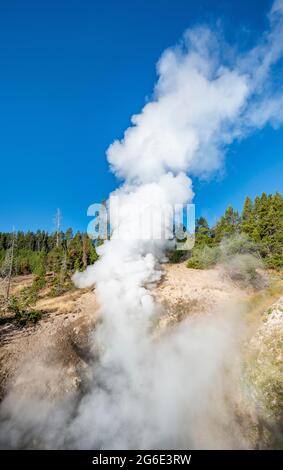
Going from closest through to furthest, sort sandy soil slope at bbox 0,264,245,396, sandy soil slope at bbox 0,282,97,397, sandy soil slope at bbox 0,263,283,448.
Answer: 1. sandy soil slope at bbox 0,263,283,448
2. sandy soil slope at bbox 0,282,97,397
3. sandy soil slope at bbox 0,264,245,396

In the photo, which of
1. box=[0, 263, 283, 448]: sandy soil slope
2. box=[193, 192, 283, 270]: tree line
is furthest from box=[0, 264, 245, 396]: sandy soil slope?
box=[193, 192, 283, 270]: tree line

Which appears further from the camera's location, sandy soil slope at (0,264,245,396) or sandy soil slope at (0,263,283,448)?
sandy soil slope at (0,264,245,396)

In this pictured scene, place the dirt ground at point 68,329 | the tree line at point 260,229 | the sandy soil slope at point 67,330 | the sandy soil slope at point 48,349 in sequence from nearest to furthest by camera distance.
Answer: the sandy soil slope at point 48,349
the dirt ground at point 68,329
the sandy soil slope at point 67,330
the tree line at point 260,229

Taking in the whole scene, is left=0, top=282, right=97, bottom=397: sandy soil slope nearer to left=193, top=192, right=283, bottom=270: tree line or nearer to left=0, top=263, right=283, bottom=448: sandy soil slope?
left=0, top=263, right=283, bottom=448: sandy soil slope

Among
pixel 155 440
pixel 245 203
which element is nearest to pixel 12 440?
pixel 155 440

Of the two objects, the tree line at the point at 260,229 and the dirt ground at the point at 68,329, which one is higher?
the tree line at the point at 260,229

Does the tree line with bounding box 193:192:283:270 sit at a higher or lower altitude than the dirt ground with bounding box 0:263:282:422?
higher

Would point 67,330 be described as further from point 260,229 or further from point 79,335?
point 260,229

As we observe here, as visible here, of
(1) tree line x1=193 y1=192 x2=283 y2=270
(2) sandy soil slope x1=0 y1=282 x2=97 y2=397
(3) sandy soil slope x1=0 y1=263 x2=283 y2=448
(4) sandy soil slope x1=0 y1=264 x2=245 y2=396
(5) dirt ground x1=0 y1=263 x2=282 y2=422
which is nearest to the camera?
(3) sandy soil slope x1=0 y1=263 x2=283 y2=448

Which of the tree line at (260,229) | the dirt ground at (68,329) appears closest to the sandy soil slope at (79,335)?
the dirt ground at (68,329)

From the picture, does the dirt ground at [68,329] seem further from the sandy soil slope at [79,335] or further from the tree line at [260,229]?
the tree line at [260,229]

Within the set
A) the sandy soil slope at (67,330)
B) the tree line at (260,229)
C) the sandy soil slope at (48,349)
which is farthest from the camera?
the tree line at (260,229)

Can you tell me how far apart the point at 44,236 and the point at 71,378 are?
89124 millimetres

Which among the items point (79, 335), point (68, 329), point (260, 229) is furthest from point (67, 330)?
point (260, 229)
